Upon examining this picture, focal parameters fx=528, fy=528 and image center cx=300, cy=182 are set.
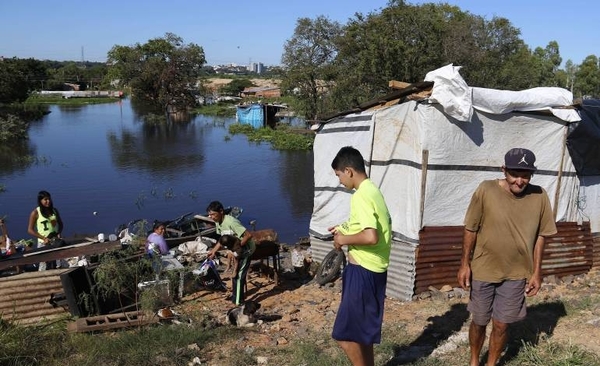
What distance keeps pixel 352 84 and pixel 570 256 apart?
56.5 ft

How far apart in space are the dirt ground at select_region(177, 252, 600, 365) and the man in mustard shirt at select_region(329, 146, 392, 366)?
42.4 inches

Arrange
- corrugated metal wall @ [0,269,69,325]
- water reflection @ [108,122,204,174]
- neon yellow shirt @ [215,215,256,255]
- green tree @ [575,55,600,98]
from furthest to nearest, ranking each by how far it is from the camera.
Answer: green tree @ [575,55,600,98] < water reflection @ [108,122,204,174] < neon yellow shirt @ [215,215,256,255] < corrugated metal wall @ [0,269,69,325]

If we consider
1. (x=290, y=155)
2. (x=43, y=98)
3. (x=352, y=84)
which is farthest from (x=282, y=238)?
(x=43, y=98)

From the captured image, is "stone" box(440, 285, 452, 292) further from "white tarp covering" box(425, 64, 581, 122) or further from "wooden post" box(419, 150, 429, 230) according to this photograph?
"white tarp covering" box(425, 64, 581, 122)

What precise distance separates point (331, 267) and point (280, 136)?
27.6m

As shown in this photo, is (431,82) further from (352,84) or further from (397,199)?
(352,84)

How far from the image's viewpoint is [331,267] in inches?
307

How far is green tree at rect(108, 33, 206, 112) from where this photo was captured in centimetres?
5294

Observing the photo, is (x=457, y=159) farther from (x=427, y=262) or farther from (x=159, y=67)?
(x=159, y=67)

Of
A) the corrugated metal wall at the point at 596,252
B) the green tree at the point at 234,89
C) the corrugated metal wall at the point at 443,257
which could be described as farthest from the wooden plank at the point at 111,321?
the green tree at the point at 234,89

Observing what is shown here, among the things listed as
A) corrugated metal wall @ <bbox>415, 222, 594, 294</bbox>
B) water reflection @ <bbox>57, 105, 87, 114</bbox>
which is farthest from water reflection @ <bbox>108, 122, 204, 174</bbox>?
water reflection @ <bbox>57, 105, 87, 114</bbox>

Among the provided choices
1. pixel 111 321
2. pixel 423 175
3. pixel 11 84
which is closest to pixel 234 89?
pixel 11 84

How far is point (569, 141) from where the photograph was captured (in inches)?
294

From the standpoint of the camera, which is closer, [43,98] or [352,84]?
[352,84]
